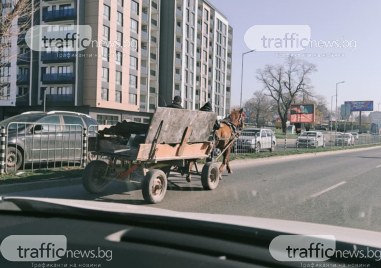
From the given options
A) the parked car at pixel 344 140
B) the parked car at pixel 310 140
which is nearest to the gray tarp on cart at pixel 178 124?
the parked car at pixel 310 140

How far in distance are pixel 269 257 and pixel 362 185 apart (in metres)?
10.9

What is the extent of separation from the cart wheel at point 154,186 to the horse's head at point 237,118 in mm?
4763

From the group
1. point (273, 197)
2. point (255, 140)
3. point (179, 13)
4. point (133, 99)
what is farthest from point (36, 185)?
point (179, 13)

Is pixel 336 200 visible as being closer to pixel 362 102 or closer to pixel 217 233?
pixel 217 233

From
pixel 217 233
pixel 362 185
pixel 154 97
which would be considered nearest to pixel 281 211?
pixel 362 185

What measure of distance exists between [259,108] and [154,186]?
347 ft

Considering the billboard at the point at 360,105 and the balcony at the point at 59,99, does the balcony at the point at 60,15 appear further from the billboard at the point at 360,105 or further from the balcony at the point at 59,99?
the billboard at the point at 360,105

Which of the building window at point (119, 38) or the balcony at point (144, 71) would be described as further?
the balcony at point (144, 71)

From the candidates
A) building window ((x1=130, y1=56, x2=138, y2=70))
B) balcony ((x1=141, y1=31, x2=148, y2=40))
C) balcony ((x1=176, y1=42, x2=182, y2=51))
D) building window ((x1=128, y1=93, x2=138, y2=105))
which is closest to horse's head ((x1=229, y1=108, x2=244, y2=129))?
building window ((x1=128, y1=93, x2=138, y2=105))

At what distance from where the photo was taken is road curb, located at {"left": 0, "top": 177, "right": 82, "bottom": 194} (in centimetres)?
889

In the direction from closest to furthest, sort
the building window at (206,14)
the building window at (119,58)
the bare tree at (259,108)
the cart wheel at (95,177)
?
the cart wheel at (95,177)
the building window at (119,58)
the building window at (206,14)
the bare tree at (259,108)

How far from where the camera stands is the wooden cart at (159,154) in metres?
7.85

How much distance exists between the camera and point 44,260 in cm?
219

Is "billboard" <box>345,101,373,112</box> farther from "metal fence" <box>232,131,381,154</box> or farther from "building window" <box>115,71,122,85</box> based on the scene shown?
"building window" <box>115,71,122,85</box>
